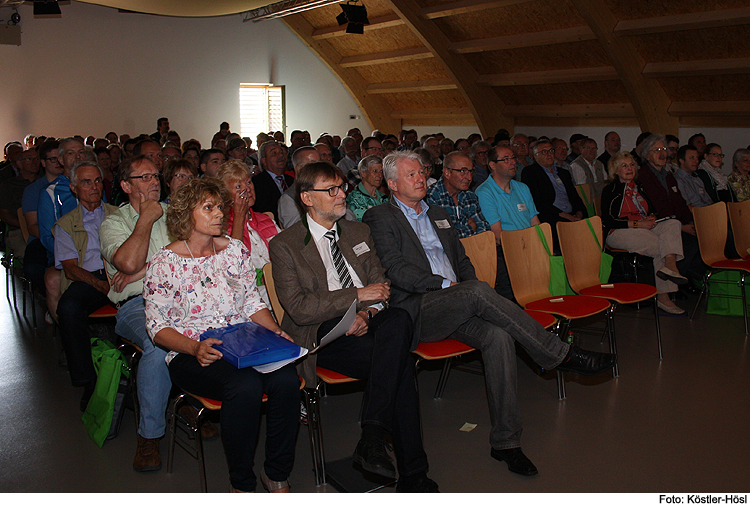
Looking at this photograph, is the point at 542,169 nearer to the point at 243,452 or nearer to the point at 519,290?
the point at 519,290

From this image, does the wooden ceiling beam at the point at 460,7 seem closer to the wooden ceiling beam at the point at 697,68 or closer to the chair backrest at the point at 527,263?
the wooden ceiling beam at the point at 697,68

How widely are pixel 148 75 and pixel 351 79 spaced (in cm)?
440

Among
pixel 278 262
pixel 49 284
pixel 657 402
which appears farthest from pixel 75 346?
pixel 657 402

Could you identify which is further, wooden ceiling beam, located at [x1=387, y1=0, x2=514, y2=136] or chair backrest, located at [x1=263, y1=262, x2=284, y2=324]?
wooden ceiling beam, located at [x1=387, y1=0, x2=514, y2=136]

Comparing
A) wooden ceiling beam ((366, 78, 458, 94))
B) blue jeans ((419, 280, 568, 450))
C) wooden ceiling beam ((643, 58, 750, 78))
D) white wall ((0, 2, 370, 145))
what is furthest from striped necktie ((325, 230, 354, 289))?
white wall ((0, 2, 370, 145))

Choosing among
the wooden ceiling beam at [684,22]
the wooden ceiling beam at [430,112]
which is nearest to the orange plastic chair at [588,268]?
the wooden ceiling beam at [684,22]

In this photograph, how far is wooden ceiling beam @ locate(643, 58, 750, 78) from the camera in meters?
7.79

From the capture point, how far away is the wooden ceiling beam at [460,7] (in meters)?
9.19

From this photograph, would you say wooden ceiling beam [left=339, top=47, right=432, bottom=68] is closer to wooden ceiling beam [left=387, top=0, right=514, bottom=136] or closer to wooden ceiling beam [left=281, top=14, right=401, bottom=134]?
wooden ceiling beam [left=281, top=14, right=401, bottom=134]

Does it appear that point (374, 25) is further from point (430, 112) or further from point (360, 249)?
point (360, 249)

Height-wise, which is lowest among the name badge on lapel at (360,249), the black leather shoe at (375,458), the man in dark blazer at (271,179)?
the black leather shoe at (375,458)

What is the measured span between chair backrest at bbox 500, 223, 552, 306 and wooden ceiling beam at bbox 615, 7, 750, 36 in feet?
16.8

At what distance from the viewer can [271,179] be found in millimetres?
5359

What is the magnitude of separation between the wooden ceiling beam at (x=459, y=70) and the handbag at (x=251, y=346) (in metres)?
8.89
